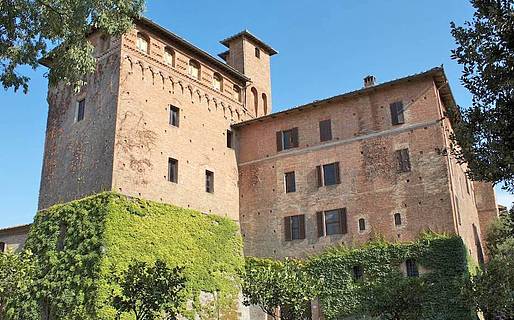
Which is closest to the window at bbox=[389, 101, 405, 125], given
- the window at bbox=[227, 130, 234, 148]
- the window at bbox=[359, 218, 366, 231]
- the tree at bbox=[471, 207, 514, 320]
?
the window at bbox=[359, 218, 366, 231]

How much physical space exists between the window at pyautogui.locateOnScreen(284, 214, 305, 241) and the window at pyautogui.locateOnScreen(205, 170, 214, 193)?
13.7ft

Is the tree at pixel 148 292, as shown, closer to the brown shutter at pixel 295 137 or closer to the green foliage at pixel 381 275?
the green foliage at pixel 381 275

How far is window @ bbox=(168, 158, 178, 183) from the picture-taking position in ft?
77.6

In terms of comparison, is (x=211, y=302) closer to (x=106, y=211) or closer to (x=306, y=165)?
(x=106, y=211)

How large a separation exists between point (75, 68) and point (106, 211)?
8069 mm

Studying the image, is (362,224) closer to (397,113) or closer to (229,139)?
(397,113)

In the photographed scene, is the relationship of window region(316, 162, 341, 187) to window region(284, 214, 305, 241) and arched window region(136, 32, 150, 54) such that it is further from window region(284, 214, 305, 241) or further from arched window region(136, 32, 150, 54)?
arched window region(136, 32, 150, 54)

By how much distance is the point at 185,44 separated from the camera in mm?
26031

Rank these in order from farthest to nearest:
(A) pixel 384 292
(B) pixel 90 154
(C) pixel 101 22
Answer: (B) pixel 90 154
(A) pixel 384 292
(C) pixel 101 22

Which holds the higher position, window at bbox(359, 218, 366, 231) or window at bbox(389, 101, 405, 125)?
window at bbox(389, 101, 405, 125)

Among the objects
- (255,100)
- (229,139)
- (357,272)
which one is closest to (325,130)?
(229,139)

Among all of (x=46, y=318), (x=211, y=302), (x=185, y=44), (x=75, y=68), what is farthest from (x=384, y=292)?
(x=185, y=44)

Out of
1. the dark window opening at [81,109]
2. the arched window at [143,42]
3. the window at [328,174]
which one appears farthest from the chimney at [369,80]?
the dark window opening at [81,109]

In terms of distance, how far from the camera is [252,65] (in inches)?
1288
